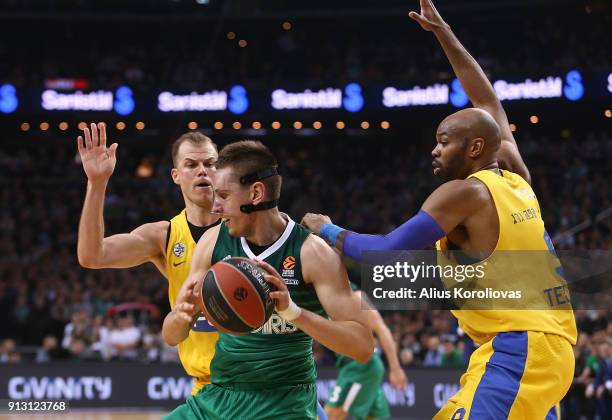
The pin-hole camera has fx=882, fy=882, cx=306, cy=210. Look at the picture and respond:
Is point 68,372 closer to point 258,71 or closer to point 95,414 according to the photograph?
point 95,414

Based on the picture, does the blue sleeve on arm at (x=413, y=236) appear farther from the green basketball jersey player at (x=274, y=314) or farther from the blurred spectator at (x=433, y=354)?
the blurred spectator at (x=433, y=354)

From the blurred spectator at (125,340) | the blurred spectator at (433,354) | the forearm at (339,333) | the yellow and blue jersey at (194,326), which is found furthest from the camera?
the blurred spectator at (125,340)

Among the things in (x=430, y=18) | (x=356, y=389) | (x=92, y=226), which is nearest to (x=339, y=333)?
(x=92, y=226)

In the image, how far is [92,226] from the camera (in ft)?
16.0

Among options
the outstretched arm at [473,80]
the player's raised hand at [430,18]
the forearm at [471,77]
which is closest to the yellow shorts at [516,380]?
the outstretched arm at [473,80]

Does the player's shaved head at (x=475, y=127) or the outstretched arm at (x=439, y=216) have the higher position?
the player's shaved head at (x=475, y=127)

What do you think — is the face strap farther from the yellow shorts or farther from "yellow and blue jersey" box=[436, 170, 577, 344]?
the yellow shorts

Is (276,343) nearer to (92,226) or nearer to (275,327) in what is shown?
(275,327)

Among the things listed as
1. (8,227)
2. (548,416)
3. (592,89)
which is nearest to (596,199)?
(592,89)

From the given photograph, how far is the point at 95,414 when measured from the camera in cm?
1370

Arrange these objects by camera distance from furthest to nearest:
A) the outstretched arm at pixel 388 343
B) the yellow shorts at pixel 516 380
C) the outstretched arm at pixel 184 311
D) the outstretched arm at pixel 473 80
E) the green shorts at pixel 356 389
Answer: the green shorts at pixel 356 389, the outstretched arm at pixel 388 343, the outstretched arm at pixel 473 80, the yellow shorts at pixel 516 380, the outstretched arm at pixel 184 311

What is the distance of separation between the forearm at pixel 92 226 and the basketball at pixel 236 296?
1.33 m

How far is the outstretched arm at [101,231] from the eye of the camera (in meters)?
4.75
